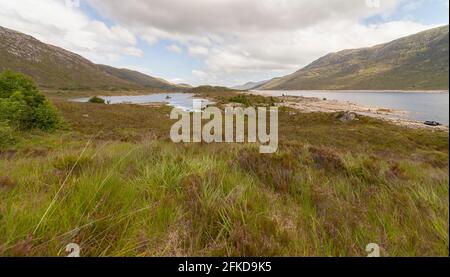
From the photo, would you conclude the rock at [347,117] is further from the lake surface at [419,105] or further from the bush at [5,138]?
the bush at [5,138]

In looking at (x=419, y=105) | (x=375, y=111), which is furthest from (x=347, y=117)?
(x=419, y=105)

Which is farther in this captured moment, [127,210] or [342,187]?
[342,187]

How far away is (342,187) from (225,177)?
1.77 m

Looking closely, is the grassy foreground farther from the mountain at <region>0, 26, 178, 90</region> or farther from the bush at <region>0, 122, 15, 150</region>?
the mountain at <region>0, 26, 178, 90</region>

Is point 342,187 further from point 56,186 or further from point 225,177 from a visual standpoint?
point 56,186

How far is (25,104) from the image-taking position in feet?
48.4

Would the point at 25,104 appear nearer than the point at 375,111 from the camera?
Yes

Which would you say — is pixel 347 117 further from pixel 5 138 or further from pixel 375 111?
pixel 5 138

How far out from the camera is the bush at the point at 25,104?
1408 centimetres

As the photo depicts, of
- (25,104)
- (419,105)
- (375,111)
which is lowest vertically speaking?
(25,104)

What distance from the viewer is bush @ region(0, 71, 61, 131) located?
14078 mm

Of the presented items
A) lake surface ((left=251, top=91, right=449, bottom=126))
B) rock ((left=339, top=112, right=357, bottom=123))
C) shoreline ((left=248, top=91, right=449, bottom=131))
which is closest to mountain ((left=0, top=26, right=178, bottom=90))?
shoreline ((left=248, top=91, right=449, bottom=131))
